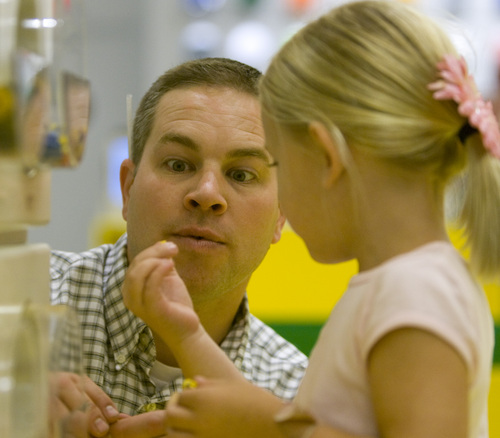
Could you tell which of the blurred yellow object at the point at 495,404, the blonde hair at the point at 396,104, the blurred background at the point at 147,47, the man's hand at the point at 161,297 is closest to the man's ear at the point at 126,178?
the man's hand at the point at 161,297

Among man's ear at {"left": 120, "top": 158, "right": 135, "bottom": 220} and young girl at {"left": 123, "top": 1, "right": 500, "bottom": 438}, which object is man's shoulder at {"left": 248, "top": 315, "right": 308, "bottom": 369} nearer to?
man's ear at {"left": 120, "top": 158, "right": 135, "bottom": 220}

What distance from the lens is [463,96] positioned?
715 millimetres

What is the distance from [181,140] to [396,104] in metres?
0.52

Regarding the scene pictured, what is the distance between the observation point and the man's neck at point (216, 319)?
122 cm

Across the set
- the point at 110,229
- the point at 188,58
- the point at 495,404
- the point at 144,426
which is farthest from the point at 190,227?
the point at 188,58

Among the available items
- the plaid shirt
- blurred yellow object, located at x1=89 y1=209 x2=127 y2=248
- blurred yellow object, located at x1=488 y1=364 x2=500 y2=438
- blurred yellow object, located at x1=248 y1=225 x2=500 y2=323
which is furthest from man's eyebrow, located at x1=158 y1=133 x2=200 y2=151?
blurred yellow object, located at x1=89 y1=209 x2=127 y2=248

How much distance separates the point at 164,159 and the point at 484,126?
60 centimetres

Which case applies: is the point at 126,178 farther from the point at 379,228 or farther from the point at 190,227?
the point at 379,228

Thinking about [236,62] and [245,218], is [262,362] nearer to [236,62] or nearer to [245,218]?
[245,218]

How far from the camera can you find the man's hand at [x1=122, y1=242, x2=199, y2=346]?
0.79 metres

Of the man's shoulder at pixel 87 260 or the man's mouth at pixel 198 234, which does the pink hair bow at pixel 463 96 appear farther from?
the man's shoulder at pixel 87 260

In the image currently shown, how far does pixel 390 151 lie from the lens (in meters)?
0.71

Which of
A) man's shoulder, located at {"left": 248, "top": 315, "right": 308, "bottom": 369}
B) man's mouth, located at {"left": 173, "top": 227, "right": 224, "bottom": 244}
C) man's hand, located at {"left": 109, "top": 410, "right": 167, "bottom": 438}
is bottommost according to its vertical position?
man's shoulder, located at {"left": 248, "top": 315, "right": 308, "bottom": 369}

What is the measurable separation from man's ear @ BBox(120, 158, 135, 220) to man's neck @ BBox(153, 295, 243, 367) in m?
0.24
